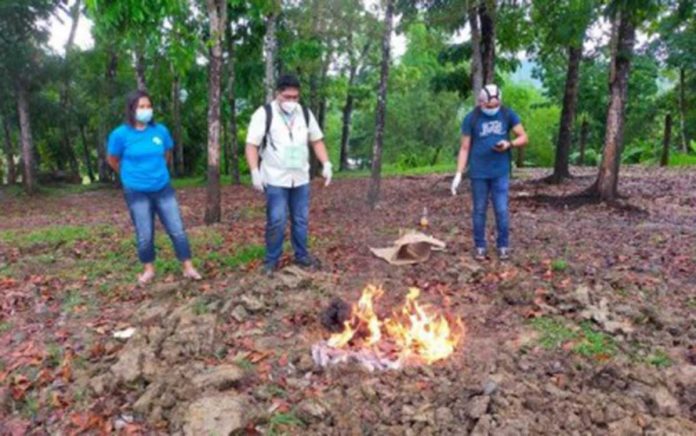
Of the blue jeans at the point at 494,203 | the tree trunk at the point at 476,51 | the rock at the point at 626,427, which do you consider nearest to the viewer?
the rock at the point at 626,427

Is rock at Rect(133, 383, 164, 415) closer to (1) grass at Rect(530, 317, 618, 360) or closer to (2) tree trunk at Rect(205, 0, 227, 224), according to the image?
(1) grass at Rect(530, 317, 618, 360)

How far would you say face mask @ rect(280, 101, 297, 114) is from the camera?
18.1 feet

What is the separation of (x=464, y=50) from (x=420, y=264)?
1018cm

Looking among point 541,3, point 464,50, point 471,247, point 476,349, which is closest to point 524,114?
point 464,50

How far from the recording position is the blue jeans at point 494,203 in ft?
19.4

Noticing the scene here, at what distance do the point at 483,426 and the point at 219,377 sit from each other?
1784mm

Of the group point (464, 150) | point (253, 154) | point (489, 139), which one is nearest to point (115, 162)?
point (253, 154)

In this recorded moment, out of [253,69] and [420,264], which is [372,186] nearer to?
[420,264]

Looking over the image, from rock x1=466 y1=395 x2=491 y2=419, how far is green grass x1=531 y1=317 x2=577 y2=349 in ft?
3.02

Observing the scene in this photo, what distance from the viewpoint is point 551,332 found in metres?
4.39

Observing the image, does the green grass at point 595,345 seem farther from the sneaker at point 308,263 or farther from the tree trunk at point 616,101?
the tree trunk at point 616,101

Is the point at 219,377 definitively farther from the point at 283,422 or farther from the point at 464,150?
the point at 464,150

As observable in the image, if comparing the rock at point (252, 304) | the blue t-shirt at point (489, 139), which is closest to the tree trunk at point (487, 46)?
the blue t-shirt at point (489, 139)

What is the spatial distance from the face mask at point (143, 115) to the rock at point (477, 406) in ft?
13.2
